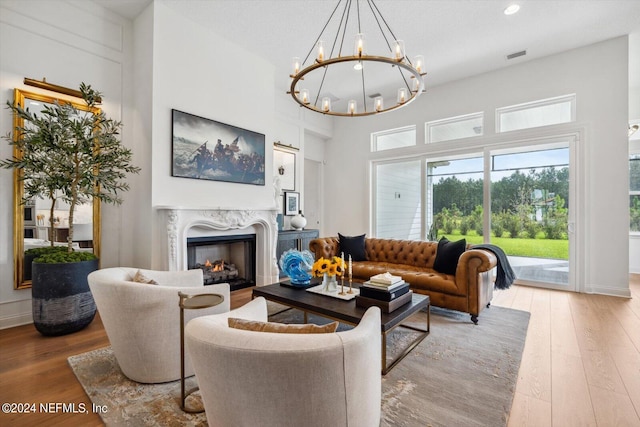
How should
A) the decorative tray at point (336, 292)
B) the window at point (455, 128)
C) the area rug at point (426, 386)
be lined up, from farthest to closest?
the window at point (455, 128) → the decorative tray at point (336, 292) → the area rug at point (426, 386)

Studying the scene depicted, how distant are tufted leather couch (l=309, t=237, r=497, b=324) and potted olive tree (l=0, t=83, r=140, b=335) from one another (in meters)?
2.81

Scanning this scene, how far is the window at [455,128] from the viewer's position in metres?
5.21

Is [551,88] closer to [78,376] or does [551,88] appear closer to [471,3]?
[471,3]

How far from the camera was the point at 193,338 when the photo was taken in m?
1.00

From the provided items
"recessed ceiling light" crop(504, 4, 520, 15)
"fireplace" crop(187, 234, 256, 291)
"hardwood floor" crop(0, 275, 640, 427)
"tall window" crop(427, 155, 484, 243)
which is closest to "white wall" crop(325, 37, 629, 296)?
"tall window" crop(427, 155, 484, 243)

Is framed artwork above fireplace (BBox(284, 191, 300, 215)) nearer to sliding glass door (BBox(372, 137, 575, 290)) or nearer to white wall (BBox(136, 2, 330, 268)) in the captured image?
white wall (BBox(136, 2, 330, 268))

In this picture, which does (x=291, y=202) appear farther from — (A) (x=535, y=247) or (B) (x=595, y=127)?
(B) (x=595, y=127)

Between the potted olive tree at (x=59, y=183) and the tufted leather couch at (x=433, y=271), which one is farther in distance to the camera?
the tufted leather couch at (x=433, y=271)

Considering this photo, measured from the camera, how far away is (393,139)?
20.7 ft

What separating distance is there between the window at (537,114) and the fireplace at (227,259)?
4.66 meters

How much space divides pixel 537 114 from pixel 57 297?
6.69m

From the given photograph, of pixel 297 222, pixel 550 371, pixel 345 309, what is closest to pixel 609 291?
pixel 550 371

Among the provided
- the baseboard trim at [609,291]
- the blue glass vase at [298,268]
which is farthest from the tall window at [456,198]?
the blue glass vase at [298,268]

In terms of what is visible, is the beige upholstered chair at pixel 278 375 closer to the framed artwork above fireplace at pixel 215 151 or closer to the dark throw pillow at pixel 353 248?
the framed artwork above fireplace at pixel 215 151
